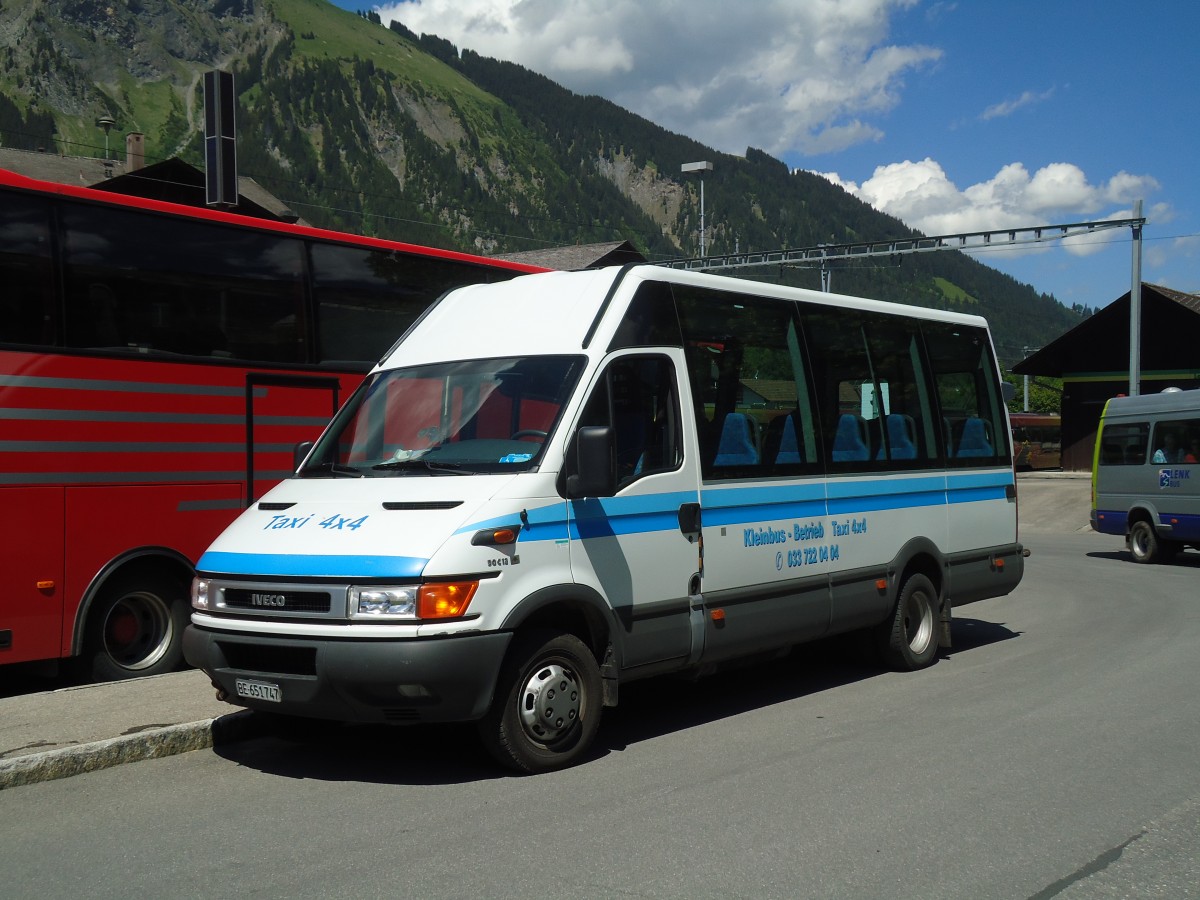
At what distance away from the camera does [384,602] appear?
6262 millimetres

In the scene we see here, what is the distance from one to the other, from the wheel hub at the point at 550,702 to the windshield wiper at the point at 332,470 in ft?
5.34

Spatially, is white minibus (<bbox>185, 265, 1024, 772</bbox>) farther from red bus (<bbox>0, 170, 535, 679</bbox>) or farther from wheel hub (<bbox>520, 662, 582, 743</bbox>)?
red bus (<bbox>0, 170, 535, 679</bbox>)

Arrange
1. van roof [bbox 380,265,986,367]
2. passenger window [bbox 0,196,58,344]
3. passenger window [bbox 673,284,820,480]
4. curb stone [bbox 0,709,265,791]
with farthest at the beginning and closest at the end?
passenger window [bbox 0,196,58,344]
passenger window [bbox 673,284,820,480]
van roof [bbox 380,265,986,367]
curb stone [bbox 0,709,265,791]

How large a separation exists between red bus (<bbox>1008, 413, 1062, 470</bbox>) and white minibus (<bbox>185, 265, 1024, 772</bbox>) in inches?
2157

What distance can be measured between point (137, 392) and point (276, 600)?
3735 millimetres

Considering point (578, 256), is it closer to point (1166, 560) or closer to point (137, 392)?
point (1166, 560)

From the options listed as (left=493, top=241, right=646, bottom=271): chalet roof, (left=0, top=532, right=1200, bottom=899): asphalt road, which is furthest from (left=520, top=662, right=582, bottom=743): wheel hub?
(left=493, top=241, right=646, bottom=271): chalet roof

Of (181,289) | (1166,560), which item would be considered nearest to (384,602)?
(181,289)

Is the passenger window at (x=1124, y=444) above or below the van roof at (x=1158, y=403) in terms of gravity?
below

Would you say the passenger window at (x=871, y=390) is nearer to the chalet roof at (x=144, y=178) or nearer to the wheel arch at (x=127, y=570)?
the wheel arch at (x=127, y=570)

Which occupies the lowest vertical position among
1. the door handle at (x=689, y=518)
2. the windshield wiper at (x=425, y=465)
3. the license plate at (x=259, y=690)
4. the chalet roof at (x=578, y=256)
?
the license plate at (x=259, y=690)

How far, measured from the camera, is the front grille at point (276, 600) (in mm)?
6406

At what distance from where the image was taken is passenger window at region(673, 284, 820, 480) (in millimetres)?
8102

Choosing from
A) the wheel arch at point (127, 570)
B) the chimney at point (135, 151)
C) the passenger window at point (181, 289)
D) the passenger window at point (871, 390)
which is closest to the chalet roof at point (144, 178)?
the chimney at point (135, 151)
